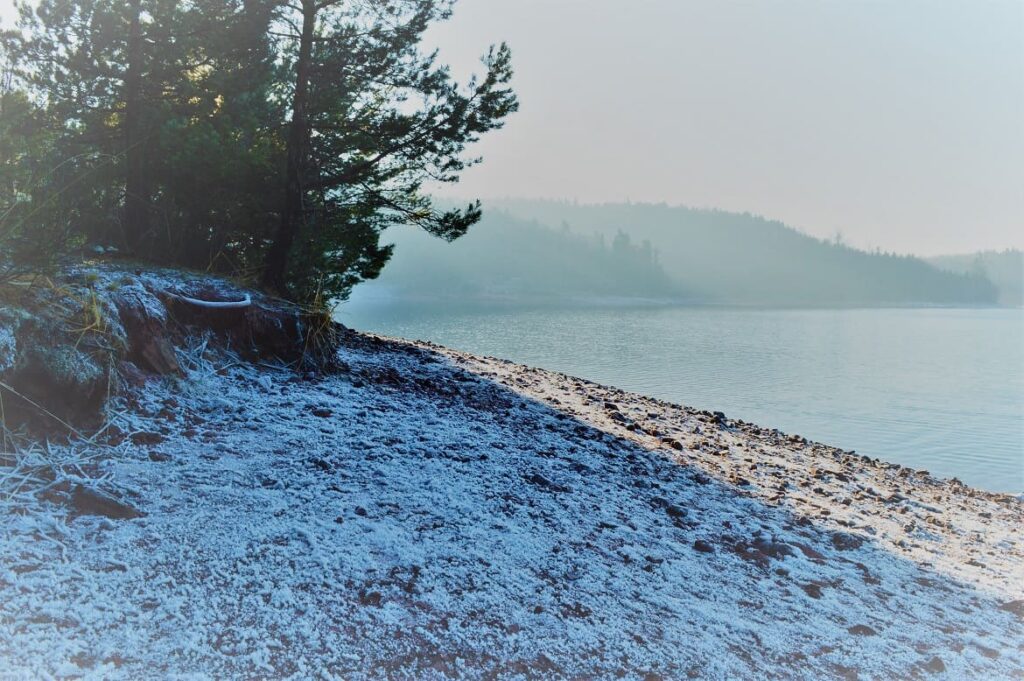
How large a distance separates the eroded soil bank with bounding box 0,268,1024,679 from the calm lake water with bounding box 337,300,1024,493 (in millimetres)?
6818

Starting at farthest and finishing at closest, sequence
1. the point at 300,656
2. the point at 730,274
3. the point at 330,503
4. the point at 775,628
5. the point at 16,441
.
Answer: the point at 730,274 → the point at 330,503 → the point at 16,441 → the point at 775,628 → the point at 300,656

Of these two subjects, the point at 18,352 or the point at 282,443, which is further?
the point at 282,443

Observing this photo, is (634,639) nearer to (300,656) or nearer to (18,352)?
(300,656)

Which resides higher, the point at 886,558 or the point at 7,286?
the point at 7,286

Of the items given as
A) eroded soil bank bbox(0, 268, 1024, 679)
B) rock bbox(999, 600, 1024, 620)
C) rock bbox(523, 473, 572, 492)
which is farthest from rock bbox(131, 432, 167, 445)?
rock bbox(999, 600, 1024, 620)

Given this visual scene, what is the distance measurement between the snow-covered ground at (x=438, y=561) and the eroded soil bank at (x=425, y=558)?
15mm

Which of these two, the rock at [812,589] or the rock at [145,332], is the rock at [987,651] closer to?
the rock at [812,589]

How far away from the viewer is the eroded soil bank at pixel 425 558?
9.20ft

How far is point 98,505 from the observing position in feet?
11.5

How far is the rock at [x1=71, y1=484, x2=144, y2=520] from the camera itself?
3447mm

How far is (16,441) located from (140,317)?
6.44 ft

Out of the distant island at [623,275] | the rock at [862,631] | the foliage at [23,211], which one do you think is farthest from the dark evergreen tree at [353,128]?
the distant island at [623,275]

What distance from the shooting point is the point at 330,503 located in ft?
13.4

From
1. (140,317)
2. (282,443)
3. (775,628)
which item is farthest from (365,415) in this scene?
(775,628)
